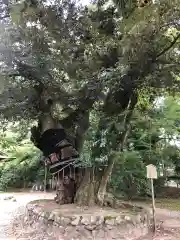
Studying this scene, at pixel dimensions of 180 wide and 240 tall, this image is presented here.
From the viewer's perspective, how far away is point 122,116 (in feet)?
18.6

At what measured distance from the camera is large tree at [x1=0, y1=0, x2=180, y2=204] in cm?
501

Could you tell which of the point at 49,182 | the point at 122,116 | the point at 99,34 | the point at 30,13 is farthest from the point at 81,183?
the point at 49,182

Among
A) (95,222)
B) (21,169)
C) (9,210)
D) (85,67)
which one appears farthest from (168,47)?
(21,169)

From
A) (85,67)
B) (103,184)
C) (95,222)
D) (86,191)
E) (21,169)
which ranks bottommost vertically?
(95,222)

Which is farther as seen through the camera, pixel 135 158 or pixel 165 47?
pixel 135 158

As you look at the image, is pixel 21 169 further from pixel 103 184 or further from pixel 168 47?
pixel 168 47

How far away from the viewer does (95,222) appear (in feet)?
16.6

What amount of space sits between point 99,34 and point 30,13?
1.73 meters

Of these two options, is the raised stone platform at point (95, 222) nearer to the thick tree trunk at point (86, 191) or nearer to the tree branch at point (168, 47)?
the thick tree trunk at point (86, 191)

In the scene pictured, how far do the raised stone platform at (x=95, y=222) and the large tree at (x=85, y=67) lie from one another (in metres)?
0.67

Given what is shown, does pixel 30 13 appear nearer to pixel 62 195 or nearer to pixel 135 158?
pixel 62 195

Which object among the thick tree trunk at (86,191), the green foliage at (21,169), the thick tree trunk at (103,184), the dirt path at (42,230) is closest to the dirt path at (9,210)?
the dirt path at (42,230)

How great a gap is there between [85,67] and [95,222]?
282 cm

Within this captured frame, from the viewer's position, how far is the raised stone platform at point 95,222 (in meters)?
5.03
